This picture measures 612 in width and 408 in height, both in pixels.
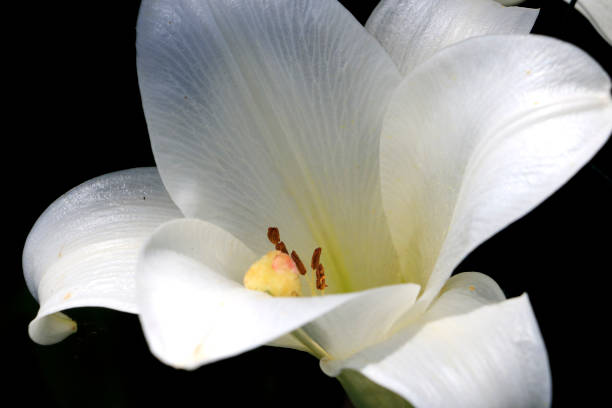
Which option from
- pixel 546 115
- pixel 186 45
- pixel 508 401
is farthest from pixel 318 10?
pixel 508 401

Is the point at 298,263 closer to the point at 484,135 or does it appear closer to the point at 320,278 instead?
the point at 320,278

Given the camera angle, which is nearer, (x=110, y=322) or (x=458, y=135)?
(x=458, y=135)

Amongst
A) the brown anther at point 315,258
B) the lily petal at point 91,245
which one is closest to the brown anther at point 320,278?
the brown anther at point 315,258

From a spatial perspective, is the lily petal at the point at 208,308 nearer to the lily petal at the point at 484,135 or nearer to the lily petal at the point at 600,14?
the lily petal at the point at 484,135

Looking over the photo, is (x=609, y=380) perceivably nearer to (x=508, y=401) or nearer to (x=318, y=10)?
(x=508, y=401)

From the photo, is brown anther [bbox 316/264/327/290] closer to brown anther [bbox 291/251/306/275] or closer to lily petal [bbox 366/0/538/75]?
brown anther [bbox 291/251/306/275]

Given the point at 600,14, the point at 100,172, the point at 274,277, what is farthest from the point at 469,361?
the point at 100,172
